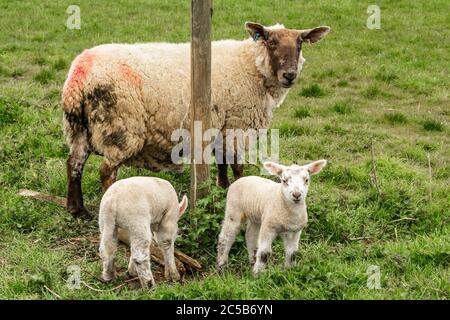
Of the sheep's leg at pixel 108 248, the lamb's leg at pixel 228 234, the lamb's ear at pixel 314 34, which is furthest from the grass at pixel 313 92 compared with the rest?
the sheep's leg at pixel 108 248

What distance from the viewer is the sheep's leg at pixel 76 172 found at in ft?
23.6

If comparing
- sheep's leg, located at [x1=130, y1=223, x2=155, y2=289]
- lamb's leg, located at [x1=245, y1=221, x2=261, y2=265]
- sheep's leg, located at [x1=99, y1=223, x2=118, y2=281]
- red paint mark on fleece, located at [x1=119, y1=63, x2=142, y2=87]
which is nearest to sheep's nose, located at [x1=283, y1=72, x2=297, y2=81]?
red paint mark on fleece, located at [x1=119, y1=63, x2=142, y2=87]

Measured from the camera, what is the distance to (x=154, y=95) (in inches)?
282

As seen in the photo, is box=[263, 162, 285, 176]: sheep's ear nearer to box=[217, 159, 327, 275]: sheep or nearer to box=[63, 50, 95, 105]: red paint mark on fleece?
box=[217, 159, 327, 275]: sheep

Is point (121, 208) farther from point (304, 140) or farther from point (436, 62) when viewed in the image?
point (436, 62)

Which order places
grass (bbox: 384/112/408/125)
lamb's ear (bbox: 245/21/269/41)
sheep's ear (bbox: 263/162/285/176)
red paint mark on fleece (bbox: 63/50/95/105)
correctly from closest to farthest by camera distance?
1. sheep's ear (bbox: 263/162/285/176)
2. red paint mark on fleece (bbox: 63/50/95/105)
3. lamb's ear (bbox: 245/21/269/41)
4. grass (bbox: 384/112/408/125)

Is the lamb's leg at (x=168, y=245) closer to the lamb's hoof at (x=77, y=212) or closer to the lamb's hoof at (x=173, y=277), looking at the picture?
the lamb's hoof at (x=173, y=277)

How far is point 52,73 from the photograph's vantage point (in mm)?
12438

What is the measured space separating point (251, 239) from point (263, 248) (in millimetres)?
525

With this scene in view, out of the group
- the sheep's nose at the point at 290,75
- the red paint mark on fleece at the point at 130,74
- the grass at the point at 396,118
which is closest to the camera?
the red paint mark on fleece at the point at 130,74

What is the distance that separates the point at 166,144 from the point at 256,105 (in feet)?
3.81

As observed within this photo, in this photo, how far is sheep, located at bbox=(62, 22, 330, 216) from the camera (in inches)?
274

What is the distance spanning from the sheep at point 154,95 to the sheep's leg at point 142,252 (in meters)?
1.68

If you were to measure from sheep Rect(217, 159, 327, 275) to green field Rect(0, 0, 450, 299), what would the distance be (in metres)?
0.18
